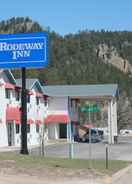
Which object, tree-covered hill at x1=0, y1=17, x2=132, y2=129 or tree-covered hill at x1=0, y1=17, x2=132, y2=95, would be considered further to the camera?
tree-covered hill at x1=0, y1=17, x2=132, y2=95

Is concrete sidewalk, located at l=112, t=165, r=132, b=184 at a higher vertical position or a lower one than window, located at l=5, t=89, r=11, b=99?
lower

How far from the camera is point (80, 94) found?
76.9m

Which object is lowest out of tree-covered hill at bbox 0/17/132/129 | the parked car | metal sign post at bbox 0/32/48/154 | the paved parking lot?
the parked car

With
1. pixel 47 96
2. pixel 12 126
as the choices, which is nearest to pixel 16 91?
pixel 12 126

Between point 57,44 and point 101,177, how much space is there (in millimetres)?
155219

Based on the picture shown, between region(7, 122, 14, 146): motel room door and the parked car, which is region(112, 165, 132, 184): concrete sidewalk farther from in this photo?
the parked car

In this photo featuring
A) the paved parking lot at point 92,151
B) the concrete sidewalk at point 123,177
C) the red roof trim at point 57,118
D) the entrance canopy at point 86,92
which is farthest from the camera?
the entrance canopy at point 86,92

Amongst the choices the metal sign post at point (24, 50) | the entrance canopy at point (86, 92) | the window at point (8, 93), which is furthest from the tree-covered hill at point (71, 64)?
the metal sign post at point (24, 50)

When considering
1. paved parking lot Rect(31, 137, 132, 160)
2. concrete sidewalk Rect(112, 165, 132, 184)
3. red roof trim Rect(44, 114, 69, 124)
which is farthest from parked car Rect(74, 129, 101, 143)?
concrete sidewalk Rect(112, 165, 132, 184)

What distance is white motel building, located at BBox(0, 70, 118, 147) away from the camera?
57531mm

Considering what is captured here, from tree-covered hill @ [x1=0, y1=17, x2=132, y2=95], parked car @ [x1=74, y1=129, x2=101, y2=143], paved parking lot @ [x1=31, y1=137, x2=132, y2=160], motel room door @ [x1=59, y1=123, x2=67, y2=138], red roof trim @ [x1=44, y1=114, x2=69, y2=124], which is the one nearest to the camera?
paved parking lot @ [x1=31, y1=137, x2=132, y2=160]

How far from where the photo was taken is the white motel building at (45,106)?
57.5 m

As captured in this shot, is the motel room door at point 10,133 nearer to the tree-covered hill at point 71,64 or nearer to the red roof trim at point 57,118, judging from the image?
the red roof trim at point 57,118

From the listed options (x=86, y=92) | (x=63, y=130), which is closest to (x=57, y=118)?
(x=63, y=130)
